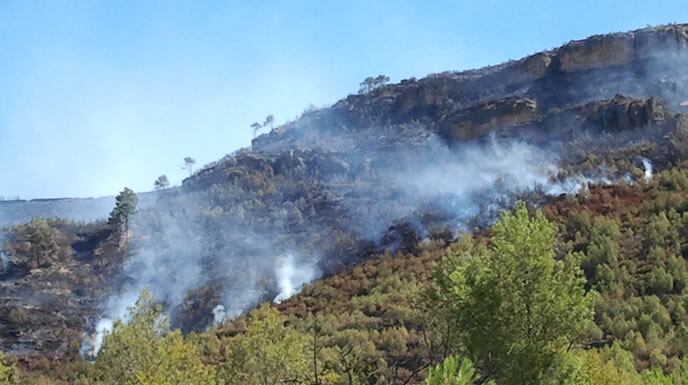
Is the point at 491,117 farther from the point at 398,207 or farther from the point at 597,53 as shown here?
the point at 398,207

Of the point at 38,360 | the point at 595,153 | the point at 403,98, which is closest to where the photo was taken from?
the point at 38,360

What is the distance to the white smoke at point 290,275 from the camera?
197 ft

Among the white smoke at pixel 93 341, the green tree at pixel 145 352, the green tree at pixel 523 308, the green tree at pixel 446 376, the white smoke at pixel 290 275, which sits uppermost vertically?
the green tree at pixel 446 376

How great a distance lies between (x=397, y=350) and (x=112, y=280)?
4169 cm

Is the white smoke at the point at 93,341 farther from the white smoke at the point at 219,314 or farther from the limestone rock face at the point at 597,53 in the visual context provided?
the limestone rock face at the point at 597,53

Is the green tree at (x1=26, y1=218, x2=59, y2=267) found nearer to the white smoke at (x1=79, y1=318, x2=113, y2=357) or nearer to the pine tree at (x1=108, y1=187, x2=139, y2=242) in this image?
the pine tree at (x1=108, y1=187, x2=139, y2=242)

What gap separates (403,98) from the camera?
102 meters

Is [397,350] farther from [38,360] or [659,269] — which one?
[38,360]

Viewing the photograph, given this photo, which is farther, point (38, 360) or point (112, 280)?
point (112, 280)

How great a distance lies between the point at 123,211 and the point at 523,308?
72164mm

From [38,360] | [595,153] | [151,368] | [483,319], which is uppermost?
[483,319]

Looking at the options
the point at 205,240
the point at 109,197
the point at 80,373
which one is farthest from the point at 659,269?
the point at 109,197

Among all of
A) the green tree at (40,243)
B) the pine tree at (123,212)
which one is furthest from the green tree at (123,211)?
the green tree at (40,243)

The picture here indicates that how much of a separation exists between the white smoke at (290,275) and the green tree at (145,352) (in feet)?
118
